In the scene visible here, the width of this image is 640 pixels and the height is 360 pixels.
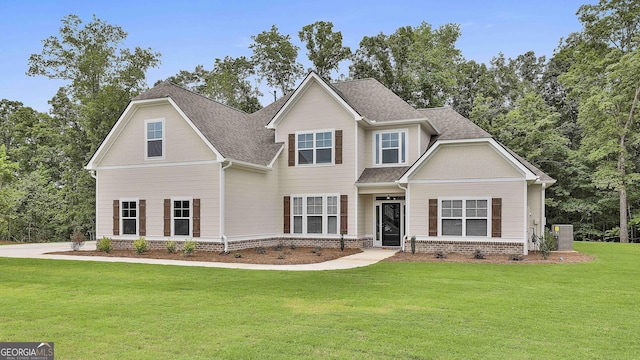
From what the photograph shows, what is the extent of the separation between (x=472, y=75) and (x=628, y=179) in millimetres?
15135

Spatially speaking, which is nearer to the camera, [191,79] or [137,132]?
[137,132]

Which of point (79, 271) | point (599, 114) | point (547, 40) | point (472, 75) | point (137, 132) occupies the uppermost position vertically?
point (547, 40)

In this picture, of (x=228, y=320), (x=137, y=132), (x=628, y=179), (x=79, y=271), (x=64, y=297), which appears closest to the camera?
(x=228, y=320)

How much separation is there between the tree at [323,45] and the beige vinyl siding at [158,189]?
60.0 feet

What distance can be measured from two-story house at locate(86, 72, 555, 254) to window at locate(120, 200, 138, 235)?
0.05m

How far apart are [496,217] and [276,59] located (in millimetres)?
23763

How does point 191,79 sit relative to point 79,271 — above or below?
above

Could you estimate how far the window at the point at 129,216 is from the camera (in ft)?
63.1

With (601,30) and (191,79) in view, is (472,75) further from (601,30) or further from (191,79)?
(191,79)

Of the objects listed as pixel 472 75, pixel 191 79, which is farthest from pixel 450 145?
pixel 191 79

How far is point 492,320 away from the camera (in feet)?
22.8

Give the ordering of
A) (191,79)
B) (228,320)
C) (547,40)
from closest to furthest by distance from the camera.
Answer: (228,320), (547,40), (191,79)

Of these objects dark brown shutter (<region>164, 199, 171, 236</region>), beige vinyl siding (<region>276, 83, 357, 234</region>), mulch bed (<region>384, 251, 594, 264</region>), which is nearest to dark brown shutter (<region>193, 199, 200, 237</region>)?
dark brown shutter (<region>164, 199, 171, 236</region>)

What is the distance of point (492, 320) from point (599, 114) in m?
27.5
